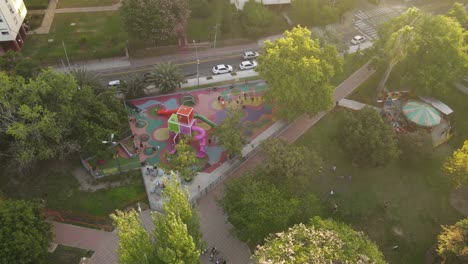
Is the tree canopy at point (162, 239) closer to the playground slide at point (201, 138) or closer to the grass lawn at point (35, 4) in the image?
the playground slide at point (201, 138)

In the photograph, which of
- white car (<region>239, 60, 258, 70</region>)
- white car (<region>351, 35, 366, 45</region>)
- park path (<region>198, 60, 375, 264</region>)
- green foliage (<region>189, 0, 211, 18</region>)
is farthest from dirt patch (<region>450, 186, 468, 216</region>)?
green foliage (<region>189, 0, 211, 18</region>)

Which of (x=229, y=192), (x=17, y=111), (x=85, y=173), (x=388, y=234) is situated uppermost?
(x=17, y=111)

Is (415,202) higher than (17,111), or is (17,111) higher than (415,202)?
(17,111)

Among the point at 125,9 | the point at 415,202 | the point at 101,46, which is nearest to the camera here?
the point at 415,202

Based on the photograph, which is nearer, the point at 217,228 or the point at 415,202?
the point at 217,228

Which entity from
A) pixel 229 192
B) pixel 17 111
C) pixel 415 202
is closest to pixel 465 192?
pixel 415 202

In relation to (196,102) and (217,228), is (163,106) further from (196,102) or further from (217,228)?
(217,228)
